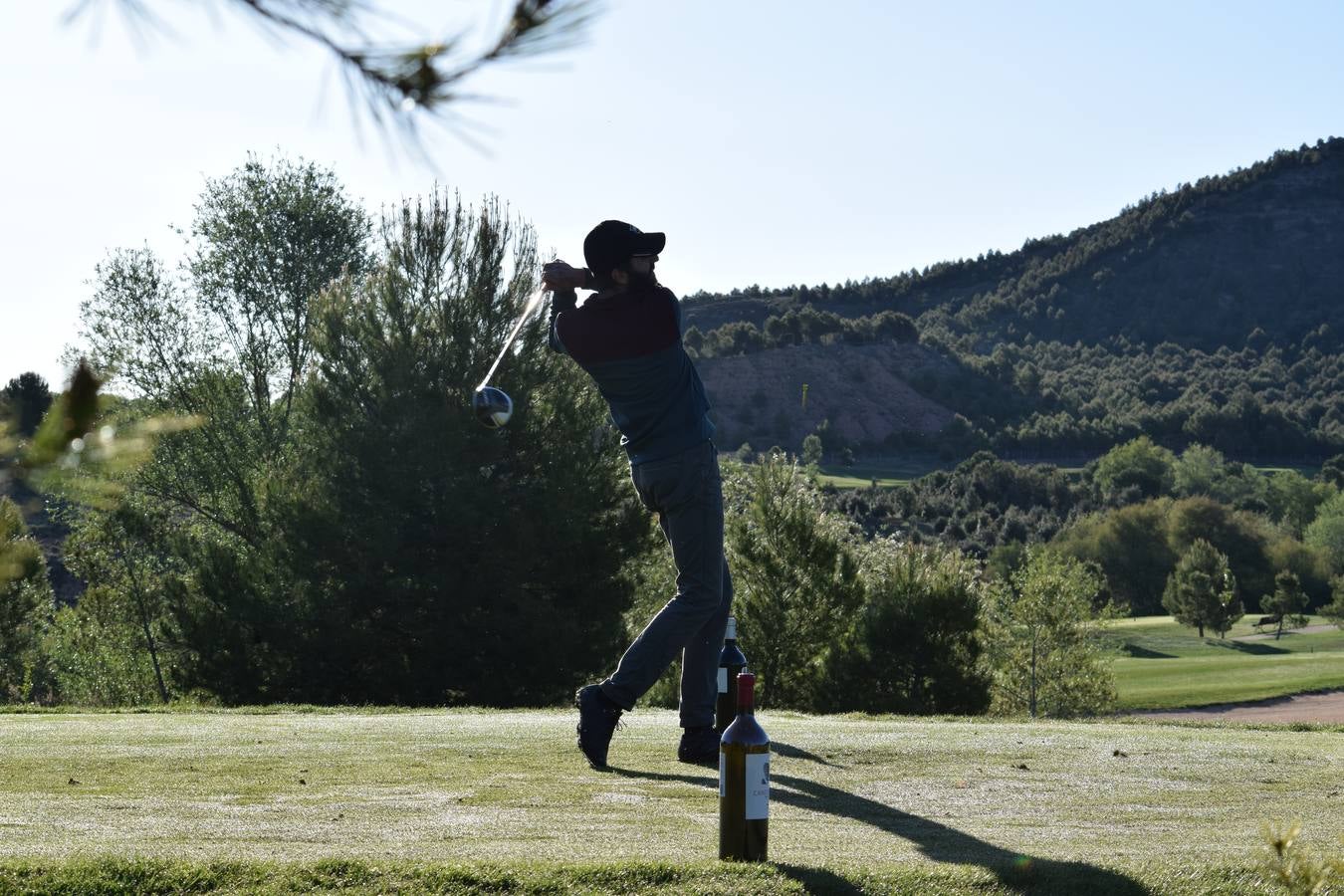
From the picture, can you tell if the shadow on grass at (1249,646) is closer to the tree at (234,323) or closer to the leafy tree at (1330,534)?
the leafy tree at (1330,534)

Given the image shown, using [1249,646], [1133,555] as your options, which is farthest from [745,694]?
[1133,555]

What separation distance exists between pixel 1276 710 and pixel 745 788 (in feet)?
Result: 155

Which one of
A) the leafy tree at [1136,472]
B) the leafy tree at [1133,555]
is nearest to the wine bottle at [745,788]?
the leafy tree at [1133,555]

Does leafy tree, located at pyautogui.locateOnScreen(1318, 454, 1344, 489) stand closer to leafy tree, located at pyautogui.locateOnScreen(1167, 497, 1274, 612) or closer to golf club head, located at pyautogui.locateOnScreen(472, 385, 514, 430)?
leafy tree, located at pyautogui.locateOnScreen(1167, 497, 1274, 612)

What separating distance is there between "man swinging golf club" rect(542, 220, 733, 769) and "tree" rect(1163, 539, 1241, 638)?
8575 centimetres

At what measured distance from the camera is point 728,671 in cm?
670

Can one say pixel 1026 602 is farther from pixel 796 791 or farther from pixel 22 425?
pixel 22 425

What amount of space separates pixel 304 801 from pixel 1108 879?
3.18 meters

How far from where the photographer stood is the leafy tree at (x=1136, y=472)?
15600 centimetres

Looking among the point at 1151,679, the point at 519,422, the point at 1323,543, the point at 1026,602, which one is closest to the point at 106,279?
the point at 519,422

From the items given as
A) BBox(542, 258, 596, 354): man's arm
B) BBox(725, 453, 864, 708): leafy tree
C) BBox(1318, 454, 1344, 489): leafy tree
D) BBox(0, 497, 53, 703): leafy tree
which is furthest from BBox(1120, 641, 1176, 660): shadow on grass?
BBox(1318, 454, 1344, 489): leafy tree

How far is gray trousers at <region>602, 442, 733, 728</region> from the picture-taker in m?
6.33

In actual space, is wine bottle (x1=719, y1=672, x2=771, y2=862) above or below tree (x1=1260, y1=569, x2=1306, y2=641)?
below

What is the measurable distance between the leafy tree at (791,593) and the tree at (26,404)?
105 feet
